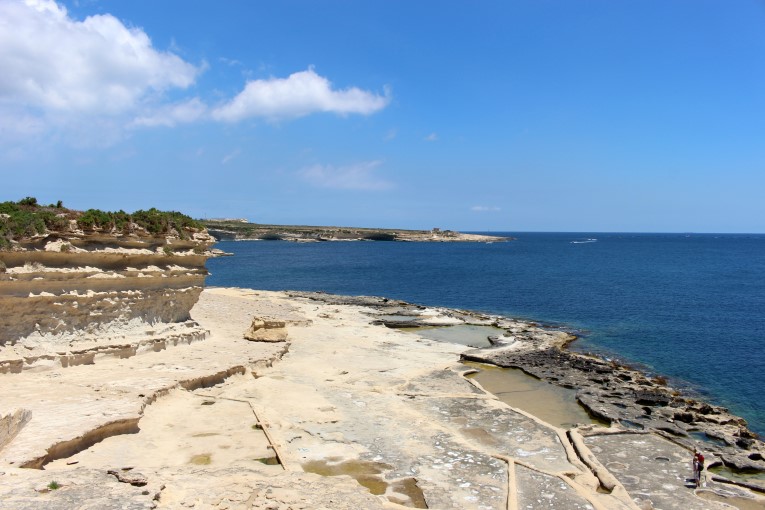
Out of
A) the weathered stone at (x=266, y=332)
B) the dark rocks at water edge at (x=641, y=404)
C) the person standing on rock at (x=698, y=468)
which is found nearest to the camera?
the person standing on rock at (x=698, y=468)

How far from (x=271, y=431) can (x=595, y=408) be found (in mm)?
12331

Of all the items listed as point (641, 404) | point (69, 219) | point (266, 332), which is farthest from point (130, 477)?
point (641, 404)

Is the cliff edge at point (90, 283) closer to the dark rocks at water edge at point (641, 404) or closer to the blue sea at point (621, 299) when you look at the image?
the dark rocks at water edge at point (641, 404)

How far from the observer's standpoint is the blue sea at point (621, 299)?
27.2 m

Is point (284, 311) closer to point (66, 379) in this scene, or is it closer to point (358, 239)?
point (66, 379)

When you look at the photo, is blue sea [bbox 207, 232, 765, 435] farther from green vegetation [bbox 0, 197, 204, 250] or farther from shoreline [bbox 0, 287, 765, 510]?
green vegetation [bbox 0, 197, 204, 250]

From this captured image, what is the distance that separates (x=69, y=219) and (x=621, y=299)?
48374mm

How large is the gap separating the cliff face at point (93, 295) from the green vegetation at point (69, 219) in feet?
0.82

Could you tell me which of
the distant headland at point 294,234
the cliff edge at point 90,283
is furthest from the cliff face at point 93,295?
the distant headland at point 294,234

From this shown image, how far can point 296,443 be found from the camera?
13.9 meters

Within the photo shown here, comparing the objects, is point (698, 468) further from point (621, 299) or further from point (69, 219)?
point (621, 299)

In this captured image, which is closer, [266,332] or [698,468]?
[698,468]

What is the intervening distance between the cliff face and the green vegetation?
0.82 feet

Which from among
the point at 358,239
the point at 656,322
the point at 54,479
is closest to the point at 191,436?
the point at 54,479
